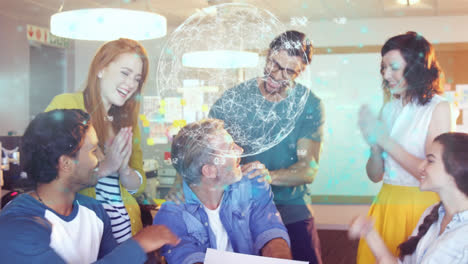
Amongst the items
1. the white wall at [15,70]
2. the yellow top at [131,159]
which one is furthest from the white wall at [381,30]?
the white wall at [15,70]

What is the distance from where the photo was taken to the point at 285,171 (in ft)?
3.82

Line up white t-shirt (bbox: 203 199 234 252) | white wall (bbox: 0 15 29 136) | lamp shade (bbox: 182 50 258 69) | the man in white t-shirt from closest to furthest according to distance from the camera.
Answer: the man in white t-shirt
lamp shade (bbox: 182 50 258 69)
white t-shirt (bbox: 203 199 234 252)
white wall (bbox: 0 15 29 136)

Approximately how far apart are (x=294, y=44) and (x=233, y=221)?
49 cm

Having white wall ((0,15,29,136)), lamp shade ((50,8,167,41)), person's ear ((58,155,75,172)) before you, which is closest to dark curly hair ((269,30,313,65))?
lamp shade ((50,8,167,41))

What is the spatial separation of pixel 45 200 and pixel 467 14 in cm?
110

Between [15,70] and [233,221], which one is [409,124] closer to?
[233,221]

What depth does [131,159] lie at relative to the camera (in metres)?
1.28

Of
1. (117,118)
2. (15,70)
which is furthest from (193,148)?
(15,70)

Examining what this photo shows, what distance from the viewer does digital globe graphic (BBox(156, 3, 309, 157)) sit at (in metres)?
1.03

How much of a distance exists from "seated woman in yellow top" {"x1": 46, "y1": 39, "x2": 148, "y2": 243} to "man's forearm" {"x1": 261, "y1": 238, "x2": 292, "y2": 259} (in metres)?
0.42

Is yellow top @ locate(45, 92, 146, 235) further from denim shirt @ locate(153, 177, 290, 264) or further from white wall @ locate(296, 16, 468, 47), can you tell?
white wall @ locate(296, 16, 468, 47)

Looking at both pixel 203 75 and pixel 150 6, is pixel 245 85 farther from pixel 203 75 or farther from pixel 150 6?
pixel 150 6

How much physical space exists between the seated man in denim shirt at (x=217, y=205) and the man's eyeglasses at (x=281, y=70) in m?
0.19

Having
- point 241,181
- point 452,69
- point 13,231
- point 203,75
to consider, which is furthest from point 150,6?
point 452,69
